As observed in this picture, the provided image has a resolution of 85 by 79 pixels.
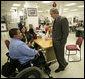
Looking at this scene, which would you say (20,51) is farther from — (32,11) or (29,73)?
(32,11)

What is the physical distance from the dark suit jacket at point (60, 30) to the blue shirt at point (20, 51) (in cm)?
74

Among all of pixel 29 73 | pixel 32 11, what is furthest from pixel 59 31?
pixel 32 11

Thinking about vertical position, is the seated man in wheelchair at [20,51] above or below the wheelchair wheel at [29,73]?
above

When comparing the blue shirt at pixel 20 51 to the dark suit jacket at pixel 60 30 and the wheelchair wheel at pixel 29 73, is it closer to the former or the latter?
the wheelchair wheel at pixel 29 73

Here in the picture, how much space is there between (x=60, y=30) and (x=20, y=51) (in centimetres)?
105

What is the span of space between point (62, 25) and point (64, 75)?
1.21 metres

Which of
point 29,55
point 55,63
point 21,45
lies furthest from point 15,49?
point 55,63

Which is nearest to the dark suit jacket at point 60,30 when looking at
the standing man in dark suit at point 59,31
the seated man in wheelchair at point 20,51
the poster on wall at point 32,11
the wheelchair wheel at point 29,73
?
the standing man in dark suit at point 59,31

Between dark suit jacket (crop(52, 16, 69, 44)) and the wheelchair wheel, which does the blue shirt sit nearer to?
the wheelchair wheel

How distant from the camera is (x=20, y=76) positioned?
1.50m

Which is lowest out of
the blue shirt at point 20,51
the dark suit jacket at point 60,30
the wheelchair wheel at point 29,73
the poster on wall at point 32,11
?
the wheelchair wheel at point 29,73

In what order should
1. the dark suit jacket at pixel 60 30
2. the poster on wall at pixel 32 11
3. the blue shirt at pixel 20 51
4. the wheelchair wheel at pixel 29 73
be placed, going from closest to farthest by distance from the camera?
1. the wheelchair wheel at pixel 29 73
2. the blue shirt at pixel 20 51
3. the dark suit jacket at pixel 60 30
4. the poster on wall at pixel 32 11

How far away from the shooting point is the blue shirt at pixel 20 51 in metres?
1.81

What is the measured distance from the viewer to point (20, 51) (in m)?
1.81
